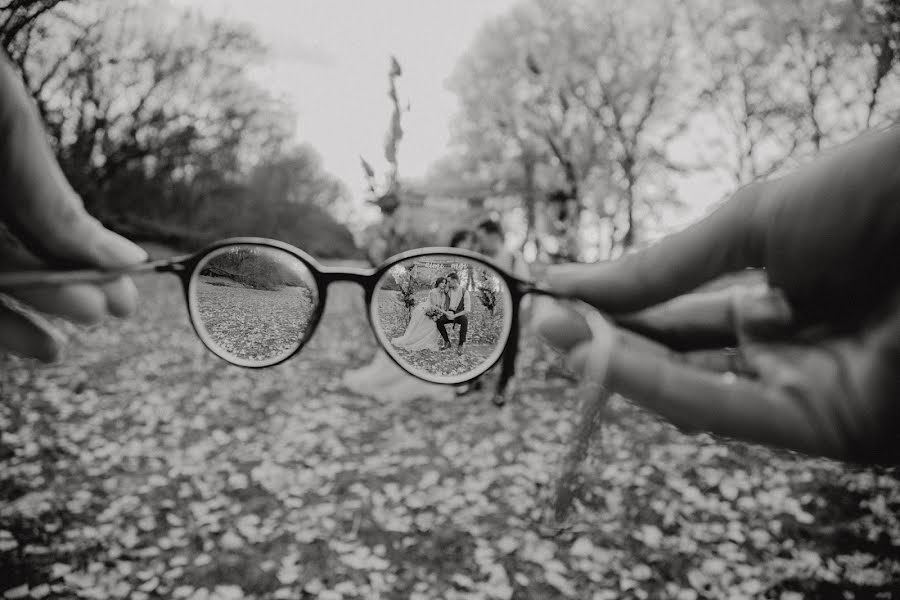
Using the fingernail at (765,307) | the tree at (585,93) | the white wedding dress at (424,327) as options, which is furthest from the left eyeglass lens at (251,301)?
the tree at (585,93)

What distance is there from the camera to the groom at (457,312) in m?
1.73

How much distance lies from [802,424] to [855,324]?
273mm

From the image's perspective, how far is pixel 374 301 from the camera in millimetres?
1908

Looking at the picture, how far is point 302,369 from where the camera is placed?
734 centimetres

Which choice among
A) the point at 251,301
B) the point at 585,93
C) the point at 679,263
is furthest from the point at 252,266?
the point at 585,93

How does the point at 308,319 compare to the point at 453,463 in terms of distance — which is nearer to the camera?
the point at 308,319

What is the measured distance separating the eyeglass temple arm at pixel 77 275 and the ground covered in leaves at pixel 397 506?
2.35 m

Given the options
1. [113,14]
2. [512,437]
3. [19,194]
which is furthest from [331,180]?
[19,194]

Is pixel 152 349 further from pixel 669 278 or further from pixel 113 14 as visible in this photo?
pixel 669 278

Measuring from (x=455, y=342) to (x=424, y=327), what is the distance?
0.46 feet

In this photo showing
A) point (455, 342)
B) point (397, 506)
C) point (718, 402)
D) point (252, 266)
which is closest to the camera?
point (718, 402)

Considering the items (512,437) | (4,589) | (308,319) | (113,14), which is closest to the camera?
(308,319)

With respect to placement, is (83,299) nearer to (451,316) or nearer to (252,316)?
(252,316)

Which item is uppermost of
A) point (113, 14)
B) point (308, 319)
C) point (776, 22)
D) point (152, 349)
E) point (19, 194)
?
point (776, 22)
